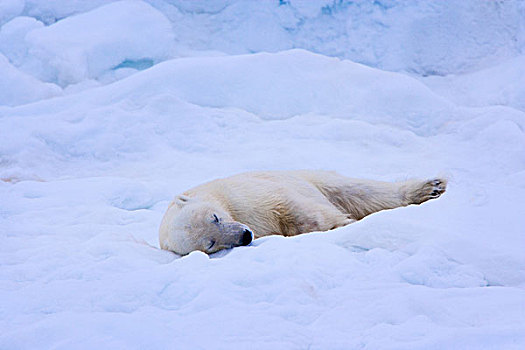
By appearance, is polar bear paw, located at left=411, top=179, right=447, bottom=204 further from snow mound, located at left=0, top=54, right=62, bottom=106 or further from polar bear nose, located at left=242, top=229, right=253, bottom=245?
snow mound, located at left=0, top=54, right=62, bottom=106

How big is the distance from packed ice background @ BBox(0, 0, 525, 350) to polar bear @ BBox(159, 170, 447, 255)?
8.1 inches

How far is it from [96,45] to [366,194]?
584cm

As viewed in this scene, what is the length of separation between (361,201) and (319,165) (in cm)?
104

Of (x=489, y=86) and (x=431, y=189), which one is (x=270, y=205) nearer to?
(x=431, y=189)

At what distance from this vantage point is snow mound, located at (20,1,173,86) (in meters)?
7.98

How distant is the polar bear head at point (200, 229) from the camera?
2.80m

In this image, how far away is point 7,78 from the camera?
23.2ft

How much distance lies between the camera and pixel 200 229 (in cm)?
290

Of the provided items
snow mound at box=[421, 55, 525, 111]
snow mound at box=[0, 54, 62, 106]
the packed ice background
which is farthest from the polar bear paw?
snow mound at box=[0, 54, 62, 106]

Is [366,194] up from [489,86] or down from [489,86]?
down

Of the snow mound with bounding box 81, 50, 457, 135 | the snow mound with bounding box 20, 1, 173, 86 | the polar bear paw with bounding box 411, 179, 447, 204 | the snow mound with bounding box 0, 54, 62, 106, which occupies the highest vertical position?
the polar bear paw with bounding box 411, 179, 447, 204

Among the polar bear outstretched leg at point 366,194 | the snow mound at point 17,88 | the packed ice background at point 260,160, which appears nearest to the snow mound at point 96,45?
the packed ice background at point 260,160

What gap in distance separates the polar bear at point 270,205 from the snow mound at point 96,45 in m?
5.35

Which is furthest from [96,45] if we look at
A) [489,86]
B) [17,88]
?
[489,86]
